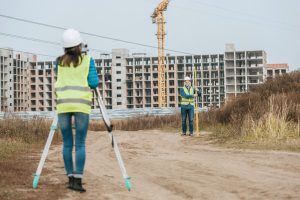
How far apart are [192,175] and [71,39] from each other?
113 inches

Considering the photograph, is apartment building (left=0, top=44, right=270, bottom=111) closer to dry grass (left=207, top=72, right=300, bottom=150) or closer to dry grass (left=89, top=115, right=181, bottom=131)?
dry grass (left=89, top=115, right=181, bottom=131)

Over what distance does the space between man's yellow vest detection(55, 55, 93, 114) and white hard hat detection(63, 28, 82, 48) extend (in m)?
0.21

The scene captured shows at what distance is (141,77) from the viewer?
14812 cm

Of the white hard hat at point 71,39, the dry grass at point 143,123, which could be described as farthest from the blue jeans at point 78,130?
the dry grass at point 143,123

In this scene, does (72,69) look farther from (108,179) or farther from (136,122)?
(136,122)

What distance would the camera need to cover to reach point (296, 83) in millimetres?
18859

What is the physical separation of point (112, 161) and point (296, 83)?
38.7 ft

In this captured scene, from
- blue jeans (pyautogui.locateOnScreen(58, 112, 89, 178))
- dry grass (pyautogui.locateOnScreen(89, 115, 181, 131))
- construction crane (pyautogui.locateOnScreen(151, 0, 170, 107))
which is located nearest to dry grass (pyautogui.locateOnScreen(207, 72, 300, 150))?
dry grass (pyautogui.locateOnScreen(89, 115, 181, 131))

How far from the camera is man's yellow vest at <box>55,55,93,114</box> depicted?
5590 mm

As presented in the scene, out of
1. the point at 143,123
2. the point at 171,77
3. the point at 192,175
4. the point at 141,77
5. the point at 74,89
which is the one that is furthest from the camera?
the point at 141,77

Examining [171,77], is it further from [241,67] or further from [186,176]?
[186,176]

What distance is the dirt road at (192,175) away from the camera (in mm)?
5660

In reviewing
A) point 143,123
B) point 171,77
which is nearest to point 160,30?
point 171,77

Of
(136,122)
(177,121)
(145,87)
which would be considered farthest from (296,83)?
(145,87)
